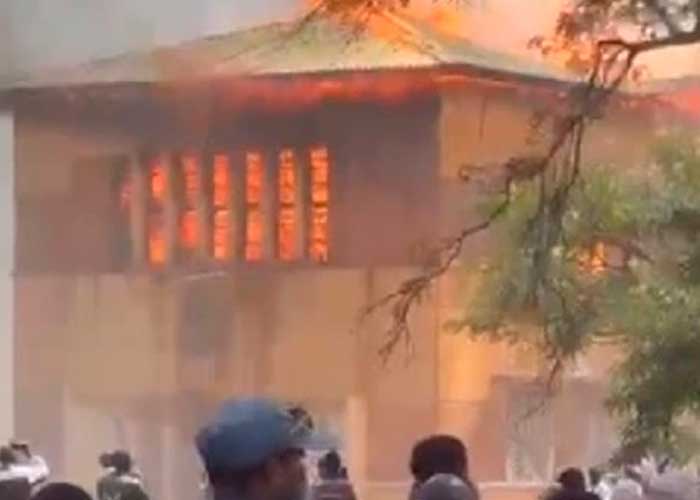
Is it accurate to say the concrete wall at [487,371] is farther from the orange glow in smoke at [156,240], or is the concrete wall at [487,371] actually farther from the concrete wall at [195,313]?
the orange glow in smoke at [156,240]

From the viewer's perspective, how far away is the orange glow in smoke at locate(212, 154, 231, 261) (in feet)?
68.6

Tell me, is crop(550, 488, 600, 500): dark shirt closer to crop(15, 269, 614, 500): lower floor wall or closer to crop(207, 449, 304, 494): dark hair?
crop(207, 449, 304, 494): dark hair

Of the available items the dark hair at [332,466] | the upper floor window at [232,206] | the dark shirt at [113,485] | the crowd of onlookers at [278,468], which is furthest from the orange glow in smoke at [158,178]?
the crowd of onlookers at [278,468]

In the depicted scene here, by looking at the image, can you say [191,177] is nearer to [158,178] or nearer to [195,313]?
[158,178]

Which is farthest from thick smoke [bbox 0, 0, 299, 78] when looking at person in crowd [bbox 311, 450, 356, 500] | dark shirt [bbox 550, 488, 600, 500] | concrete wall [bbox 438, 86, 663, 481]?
dark shirt [bbox 550, 488, 600, 500]

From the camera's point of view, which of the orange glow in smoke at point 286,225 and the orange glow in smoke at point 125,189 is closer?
the orange glow in smoke at point 286,225

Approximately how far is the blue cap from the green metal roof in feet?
52.1

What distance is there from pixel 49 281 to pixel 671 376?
1349 centimetres

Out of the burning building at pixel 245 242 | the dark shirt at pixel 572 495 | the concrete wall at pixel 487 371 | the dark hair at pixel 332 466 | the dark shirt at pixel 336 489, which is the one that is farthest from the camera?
the burning building at pixel 245 242

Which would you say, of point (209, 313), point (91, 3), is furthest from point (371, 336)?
point (91, 3)

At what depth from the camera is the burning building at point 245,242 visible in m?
20.0

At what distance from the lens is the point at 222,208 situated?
824 inches

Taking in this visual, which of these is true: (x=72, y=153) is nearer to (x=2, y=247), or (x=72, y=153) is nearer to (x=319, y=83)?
(x=2, y=247)

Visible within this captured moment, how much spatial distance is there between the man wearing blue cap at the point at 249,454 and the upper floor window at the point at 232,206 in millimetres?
A: 17863
